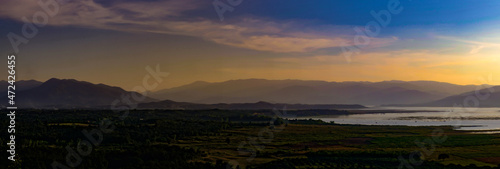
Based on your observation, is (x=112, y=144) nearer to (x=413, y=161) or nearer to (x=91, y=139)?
(x=91, y=139)

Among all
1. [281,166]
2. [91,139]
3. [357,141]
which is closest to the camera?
[281,166]

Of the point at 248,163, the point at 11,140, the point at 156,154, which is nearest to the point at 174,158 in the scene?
the point at 156,154

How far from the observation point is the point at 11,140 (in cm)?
6231

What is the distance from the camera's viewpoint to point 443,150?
6506 centimetres

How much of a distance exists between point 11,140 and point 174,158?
86.4 ft

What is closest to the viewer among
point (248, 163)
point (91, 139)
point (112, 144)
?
point (248, 163)

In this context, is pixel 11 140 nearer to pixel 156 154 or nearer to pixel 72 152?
pixel 72 152

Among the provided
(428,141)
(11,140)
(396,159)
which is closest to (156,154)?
(11,140)

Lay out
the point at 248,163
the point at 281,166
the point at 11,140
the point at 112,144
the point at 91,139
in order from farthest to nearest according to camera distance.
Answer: the point at 91,139
the point at 112,144
the point at 11,140
the point at 248,163
the point at 281,166

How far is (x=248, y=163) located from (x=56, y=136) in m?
36.9

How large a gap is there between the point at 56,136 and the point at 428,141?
2471 inches

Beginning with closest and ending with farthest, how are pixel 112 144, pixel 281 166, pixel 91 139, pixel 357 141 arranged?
pixel 281 166 < pixel 112 144 < pixel 91 139 < pixel 357 141

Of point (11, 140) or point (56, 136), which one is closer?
point (11, 140)

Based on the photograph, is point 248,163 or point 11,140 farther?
point 11,140
